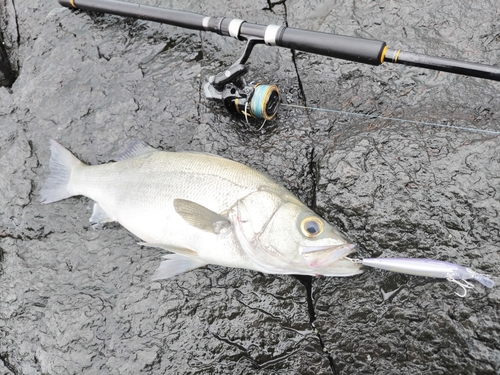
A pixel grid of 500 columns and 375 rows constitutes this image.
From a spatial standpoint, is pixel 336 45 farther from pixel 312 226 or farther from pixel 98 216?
pixel 98 216

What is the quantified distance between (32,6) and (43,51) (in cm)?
62

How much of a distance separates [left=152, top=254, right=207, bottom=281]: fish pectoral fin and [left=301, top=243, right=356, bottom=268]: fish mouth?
0.78m

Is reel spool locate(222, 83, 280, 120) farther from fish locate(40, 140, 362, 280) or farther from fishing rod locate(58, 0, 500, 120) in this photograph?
fish locate(40, 140, 362, 280)

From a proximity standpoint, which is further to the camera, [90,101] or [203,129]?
[90,101]

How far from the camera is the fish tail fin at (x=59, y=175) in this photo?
3475 millimetres

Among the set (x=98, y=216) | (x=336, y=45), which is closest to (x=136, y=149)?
(x=98, y=216)

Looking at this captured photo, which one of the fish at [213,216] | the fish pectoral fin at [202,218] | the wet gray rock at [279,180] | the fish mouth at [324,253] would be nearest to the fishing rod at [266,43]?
the wet gray rock at [279,180]

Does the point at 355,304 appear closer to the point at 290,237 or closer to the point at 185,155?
the point at 290,237

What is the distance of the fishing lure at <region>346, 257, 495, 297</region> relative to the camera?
256cm

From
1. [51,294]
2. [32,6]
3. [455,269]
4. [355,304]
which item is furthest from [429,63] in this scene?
[32,6]

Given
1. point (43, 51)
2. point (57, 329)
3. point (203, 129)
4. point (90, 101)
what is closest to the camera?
point (57, 329)

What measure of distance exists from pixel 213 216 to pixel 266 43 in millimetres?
1368

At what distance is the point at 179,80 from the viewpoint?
3.73m

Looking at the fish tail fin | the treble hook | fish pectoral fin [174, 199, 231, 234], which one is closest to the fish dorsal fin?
the fish tail fin
